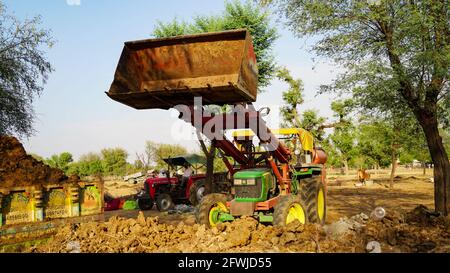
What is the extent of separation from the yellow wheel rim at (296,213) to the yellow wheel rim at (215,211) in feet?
5.07

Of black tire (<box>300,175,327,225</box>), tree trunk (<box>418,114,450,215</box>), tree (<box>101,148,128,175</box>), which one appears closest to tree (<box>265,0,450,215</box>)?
tree trunk (<box>418,114,450,215</box>)

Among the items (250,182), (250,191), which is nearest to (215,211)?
(250,191)

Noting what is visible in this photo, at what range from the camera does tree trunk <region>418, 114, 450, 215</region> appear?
11680 mm

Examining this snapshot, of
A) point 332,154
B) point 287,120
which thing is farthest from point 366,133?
point 332,154

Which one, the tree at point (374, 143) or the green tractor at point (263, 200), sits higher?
the tree at point (374, 143)

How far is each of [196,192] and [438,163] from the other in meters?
8.54

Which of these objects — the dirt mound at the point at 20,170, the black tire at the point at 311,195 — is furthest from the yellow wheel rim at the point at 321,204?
the dirt mound at the point at 20,170

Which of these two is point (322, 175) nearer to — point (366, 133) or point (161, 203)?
point (161, 203)

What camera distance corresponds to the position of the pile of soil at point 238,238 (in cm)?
722

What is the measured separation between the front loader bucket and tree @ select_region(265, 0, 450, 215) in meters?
5.42

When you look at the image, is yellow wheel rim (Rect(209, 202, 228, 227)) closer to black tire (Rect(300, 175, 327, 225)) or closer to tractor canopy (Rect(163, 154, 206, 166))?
black tire (Rect(300, 175, 327, 225))

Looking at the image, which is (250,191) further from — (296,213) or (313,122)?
(313,122)

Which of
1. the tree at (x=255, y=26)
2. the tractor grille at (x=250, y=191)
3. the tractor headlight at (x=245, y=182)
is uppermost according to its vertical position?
the tree at (x=255, y=26)

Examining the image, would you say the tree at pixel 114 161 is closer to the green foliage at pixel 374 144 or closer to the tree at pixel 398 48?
the green foliage at pixel 374 144
